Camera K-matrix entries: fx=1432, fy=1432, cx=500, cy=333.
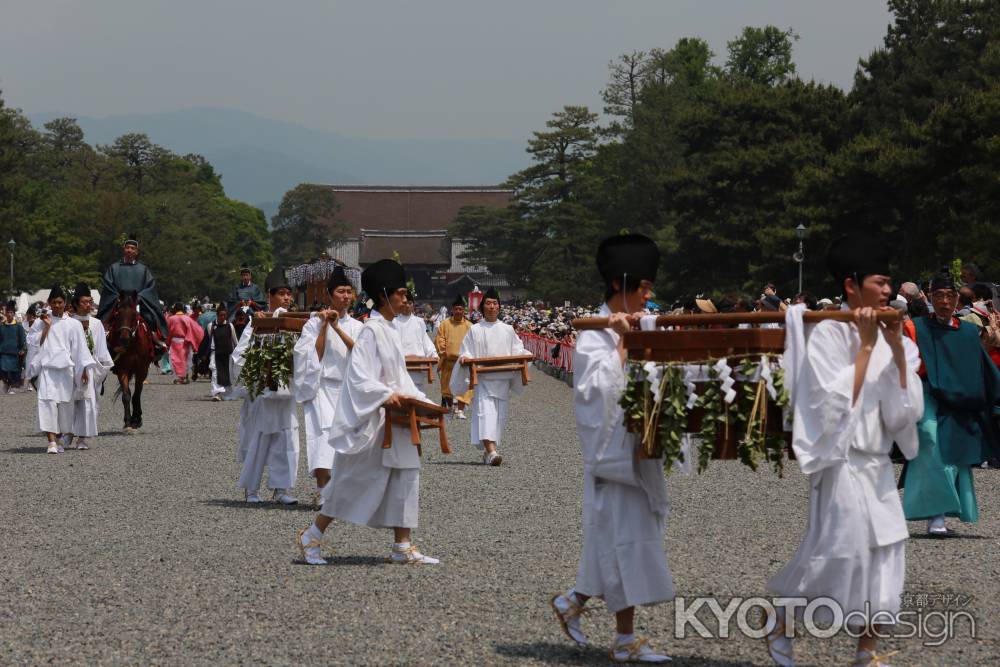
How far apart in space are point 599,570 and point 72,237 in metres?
66.6

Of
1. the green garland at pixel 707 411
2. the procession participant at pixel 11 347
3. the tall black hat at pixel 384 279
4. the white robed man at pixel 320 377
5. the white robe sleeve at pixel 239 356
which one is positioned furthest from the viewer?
the procession participant at pixel 11 347

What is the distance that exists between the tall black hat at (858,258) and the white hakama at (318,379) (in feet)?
17.9

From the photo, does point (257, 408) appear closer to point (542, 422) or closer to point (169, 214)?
point (542, 422)

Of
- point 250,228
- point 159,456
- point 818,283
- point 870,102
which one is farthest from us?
point 250,228

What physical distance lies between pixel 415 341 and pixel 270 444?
6727mm

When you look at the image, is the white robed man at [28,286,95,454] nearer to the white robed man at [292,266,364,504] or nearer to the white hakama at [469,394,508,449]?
the white hakama at [469,394,508,449]

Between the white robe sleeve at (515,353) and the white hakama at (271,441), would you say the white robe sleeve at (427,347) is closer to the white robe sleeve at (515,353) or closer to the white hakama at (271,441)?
the white robe sleeve at (515,353)

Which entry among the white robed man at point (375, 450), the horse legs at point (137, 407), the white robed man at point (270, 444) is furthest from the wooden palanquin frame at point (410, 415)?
the horse legs at point (137, 407)

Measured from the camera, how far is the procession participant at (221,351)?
2594 cm

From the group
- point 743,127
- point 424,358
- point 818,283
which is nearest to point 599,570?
point 424,358

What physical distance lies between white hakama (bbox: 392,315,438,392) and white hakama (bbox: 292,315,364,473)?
5.15m

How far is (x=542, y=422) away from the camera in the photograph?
67.5 ft

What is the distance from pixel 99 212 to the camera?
71375mm

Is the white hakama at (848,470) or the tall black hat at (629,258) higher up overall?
the tall black hat at (629,258)
